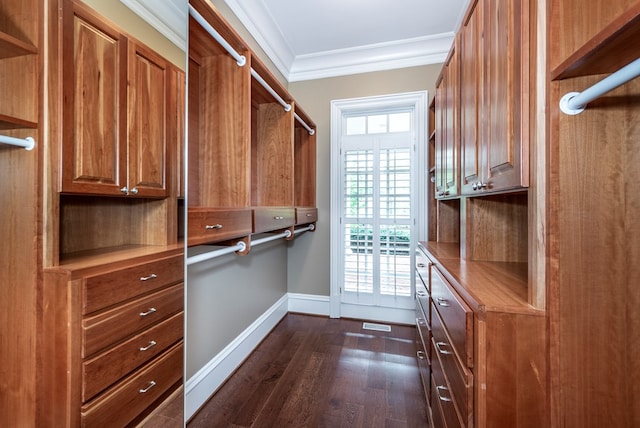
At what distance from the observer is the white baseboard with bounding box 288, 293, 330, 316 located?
3.07 metres

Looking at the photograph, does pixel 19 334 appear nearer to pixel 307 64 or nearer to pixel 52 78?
pixel 52 78

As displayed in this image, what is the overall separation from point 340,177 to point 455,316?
7.11 feet

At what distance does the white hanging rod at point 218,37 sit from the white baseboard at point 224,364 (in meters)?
1.77

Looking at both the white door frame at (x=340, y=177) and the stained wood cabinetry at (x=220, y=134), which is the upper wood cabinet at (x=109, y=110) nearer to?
the stained wood cabinetry at (x=220, y=134)

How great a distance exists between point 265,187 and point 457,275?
68.9 inches

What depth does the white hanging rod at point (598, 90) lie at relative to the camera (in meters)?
0.49

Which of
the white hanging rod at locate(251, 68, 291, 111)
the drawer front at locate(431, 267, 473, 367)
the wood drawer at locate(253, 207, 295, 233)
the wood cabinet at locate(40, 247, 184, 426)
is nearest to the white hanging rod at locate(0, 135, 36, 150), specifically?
the wood cabinet at locate(40, 247, 184, 426)

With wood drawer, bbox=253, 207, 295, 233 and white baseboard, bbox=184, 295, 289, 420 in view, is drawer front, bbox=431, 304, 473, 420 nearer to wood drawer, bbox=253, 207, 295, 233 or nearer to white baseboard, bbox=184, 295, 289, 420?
wood drawer, bbox=253, 207, 295, 233

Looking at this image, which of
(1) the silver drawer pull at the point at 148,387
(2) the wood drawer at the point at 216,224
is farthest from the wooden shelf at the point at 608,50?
(1) the silver drawer pull at the point at 148,387

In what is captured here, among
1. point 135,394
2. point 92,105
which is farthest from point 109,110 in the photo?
point 135,394

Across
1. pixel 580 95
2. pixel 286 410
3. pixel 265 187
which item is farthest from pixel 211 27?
pixel 286 410

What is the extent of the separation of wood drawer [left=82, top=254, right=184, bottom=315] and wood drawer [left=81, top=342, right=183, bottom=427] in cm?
29

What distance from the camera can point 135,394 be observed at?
974mm

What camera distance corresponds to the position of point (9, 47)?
0.77m
